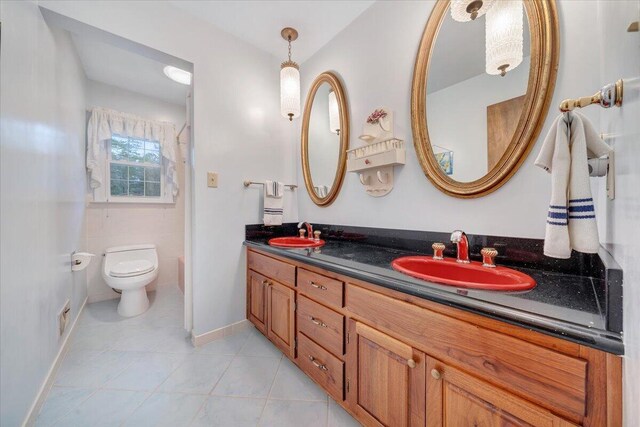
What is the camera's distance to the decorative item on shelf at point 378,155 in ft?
4.69

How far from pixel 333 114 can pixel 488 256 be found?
4.81ft

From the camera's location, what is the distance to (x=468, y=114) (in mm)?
1173

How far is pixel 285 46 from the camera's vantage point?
2.07m

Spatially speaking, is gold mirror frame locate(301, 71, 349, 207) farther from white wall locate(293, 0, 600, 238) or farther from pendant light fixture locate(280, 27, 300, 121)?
pendant light fixture locate(280, 27, 300, 121)

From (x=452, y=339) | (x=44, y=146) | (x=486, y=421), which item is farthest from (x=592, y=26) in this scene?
(x=44, y=146)

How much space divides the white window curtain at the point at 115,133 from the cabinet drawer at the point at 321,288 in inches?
99.3

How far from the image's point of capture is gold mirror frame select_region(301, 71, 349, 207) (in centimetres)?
181

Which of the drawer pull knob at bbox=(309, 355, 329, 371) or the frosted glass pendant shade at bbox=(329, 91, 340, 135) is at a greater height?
the frosted glass pendant shade at bbox=(329, 91, 340, 135)

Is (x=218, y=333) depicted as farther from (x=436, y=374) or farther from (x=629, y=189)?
(x=629, y=189)

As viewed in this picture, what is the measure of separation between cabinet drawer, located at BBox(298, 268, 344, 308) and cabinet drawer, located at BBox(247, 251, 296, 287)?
0.30ft

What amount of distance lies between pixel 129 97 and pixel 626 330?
3.97 m

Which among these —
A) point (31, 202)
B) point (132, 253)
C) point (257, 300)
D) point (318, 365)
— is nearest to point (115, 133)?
point (132, 253)

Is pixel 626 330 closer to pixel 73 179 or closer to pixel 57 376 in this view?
pixel 57 376

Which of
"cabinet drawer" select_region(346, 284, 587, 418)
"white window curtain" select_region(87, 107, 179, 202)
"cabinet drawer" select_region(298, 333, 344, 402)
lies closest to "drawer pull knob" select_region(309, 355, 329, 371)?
"cabinet drawer" select_region(298, 333, 344, 402)
